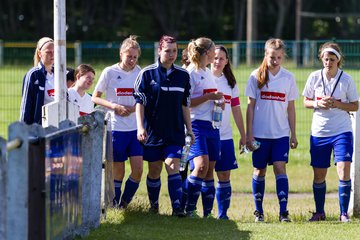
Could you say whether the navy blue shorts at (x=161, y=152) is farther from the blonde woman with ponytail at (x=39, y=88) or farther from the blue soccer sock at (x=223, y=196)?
the blonde woman with ponytail at (x=39, y=88)

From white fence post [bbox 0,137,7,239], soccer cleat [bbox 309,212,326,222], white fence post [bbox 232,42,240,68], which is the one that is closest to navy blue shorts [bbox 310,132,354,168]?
soccer cleat [bbox 309,212,326,222]

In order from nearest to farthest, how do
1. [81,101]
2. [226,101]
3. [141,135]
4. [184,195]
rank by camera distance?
[141,135] < [184,195] < [226,101] < [81,101]

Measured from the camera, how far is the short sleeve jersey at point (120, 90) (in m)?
12.1

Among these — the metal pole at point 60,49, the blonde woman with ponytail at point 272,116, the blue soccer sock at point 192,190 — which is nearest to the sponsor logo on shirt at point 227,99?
the blonde woman with ponytail at point 272,116

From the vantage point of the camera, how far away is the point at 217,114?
12.0 m

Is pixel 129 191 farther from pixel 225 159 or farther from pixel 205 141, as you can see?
pixel 225 159

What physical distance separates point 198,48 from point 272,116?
124 centimetres

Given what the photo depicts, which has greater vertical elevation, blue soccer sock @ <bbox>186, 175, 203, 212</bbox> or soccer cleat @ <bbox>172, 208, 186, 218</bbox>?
blue soccer sock @ <bbox>186, 175, 203, 212</bbox>

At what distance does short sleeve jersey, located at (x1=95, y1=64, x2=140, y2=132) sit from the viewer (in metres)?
12.1

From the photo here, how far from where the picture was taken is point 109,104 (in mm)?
12008

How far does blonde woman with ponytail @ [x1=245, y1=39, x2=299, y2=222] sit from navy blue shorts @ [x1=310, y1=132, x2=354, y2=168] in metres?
0.29

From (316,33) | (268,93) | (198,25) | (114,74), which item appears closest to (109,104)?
(114,74)

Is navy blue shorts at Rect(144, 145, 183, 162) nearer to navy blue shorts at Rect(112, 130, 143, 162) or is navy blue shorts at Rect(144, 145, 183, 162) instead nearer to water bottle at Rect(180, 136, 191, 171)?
water bottle at Rect(180, 136, 191, 171)

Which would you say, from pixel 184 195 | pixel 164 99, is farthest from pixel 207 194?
pixel 164 99
